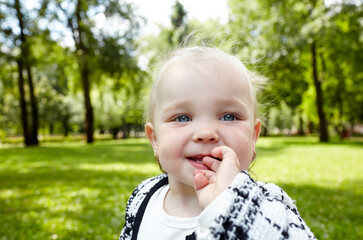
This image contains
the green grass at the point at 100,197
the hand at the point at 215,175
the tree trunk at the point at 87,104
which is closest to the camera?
the hand at the point at 215,175

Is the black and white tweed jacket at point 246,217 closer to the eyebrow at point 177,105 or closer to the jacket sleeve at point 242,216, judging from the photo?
the jacket sleeve at point 242,216

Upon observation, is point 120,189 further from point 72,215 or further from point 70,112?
point 70,112

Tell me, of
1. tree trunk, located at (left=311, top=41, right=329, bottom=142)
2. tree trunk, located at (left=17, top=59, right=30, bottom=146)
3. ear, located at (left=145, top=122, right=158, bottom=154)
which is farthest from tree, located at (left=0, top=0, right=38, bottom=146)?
tree trunk, located at (left=311, top=41, right=329, bottom=142)

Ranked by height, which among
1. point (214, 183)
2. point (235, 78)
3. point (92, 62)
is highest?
point (92, 62)

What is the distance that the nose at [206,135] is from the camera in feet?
4.25

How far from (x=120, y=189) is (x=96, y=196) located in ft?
2.13

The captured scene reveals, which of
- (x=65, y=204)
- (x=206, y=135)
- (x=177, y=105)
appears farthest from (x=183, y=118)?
(x=65, y=204)

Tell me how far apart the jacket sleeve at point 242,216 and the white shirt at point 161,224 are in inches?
15.2

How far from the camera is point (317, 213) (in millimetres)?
5227

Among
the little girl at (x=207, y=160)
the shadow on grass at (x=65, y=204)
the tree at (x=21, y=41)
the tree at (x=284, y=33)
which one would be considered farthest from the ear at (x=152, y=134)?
the tree at (x=284, y=33)

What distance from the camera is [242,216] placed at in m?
1.03

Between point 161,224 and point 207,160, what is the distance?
0.53 m

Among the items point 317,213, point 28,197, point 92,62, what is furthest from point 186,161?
point 92,62

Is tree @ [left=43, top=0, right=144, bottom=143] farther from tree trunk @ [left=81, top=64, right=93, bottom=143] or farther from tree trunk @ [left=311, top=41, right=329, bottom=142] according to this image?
tree trunk @ [left=311, top=41, right=329, bottom=142]
